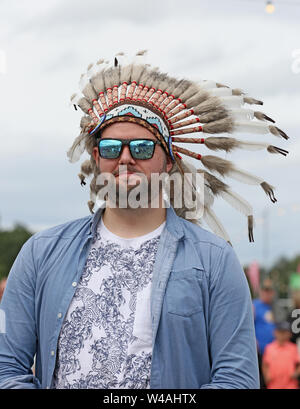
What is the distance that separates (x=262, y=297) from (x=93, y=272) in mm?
5165

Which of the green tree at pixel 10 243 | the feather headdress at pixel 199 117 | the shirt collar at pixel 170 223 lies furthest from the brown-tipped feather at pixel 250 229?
the green tree at pixel 10 243

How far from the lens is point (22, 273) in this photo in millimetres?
2732

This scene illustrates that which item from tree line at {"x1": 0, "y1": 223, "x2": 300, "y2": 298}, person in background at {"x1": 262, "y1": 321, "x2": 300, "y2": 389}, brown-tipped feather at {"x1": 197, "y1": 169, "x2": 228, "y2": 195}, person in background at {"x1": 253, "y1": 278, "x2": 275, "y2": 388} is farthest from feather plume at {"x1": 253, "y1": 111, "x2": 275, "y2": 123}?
tree line at {"x1": 0, "y1": 223, "x2": 300, "y2": 298}

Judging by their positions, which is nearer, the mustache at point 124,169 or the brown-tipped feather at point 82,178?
the mustache at point 124,169

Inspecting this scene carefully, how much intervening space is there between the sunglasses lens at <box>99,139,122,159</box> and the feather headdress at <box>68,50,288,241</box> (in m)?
0.38

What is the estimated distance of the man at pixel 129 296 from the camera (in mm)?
2557

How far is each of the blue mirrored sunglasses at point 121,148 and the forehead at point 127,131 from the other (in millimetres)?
42

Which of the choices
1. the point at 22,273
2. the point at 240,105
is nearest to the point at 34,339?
the point at 22,273

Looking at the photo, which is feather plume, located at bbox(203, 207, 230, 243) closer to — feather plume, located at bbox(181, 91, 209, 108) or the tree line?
feather plume, located at bbox(181, 91, 209, 108)

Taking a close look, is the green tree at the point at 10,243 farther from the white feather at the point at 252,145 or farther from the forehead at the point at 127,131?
the forehead at the point at 127,131

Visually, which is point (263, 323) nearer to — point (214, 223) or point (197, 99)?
point (214, 223)

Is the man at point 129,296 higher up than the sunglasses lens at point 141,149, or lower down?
lower down

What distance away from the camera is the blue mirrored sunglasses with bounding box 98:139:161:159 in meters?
2.76
